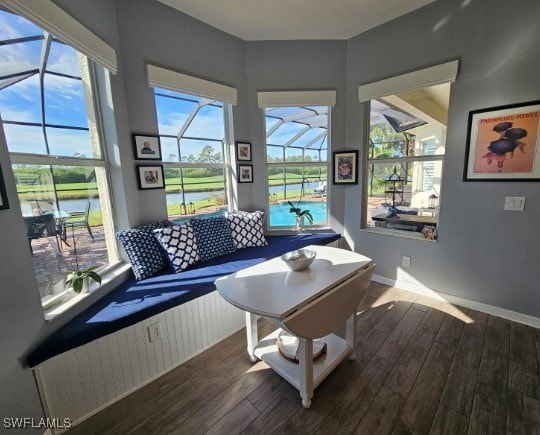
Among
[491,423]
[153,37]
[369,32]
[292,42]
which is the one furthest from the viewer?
[292,42]

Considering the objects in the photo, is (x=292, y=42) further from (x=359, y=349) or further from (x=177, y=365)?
(x=177, y=365)

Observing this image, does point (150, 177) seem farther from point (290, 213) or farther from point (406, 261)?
point (406, 261)

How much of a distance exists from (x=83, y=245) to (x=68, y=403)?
0.97m

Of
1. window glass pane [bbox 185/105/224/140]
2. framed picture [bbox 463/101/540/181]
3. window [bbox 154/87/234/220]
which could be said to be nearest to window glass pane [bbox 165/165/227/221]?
window [bbox 154/87/234/220]

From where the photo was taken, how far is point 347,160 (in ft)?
9.60

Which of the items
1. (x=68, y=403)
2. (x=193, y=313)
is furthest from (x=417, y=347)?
(x=68, y=403)

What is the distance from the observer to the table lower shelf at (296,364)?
150 cm

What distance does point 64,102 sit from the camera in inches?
64.0

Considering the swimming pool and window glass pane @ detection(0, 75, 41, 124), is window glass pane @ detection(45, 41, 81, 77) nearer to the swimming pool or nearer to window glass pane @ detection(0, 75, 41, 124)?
window glass pane @ detection(0, 75, 41, 124)

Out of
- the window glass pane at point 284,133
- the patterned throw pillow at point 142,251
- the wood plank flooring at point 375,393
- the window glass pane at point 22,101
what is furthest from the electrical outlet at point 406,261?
the window glass pane at point 22,101

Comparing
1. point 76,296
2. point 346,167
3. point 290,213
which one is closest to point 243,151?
point 290,213

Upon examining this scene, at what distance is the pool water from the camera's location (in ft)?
10.7

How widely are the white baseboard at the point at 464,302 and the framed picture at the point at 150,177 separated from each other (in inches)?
104

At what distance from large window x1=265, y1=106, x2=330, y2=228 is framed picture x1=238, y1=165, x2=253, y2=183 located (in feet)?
0.84
